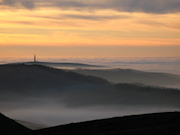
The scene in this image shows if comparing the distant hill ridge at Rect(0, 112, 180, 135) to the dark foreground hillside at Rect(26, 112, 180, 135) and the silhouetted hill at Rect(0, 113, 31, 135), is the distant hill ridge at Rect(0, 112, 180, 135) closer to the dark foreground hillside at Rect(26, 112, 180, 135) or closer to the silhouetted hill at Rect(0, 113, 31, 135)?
the dark foreground hillside at Rect(26, 112, 180, 135)

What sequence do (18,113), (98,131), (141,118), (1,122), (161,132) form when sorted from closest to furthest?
(161,132)
(98,131)
(141,118)
(1,122)
(18,113)

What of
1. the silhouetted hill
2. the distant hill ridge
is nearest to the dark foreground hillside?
the distant hill ridge

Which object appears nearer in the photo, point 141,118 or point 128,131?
point 128,131

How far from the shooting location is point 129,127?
3200 cm

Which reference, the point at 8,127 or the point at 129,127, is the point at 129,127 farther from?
the point at 8,127

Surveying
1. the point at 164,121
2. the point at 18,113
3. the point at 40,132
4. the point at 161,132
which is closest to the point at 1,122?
the point at 40,132

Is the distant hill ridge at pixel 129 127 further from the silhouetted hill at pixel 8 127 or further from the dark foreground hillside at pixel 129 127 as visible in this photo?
the silhouetted hill at pixel 8 127

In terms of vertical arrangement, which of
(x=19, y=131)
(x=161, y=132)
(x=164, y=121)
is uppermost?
(x=19, y=131)

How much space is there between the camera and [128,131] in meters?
29.6

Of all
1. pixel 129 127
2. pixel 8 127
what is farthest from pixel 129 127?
pixel 8 127

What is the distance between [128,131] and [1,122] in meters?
28.5

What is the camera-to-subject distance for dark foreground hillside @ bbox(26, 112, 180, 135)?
28.6 metres

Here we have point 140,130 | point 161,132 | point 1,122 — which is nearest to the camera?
point 161,132

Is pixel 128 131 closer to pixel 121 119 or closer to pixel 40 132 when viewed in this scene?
pixel 121 119
